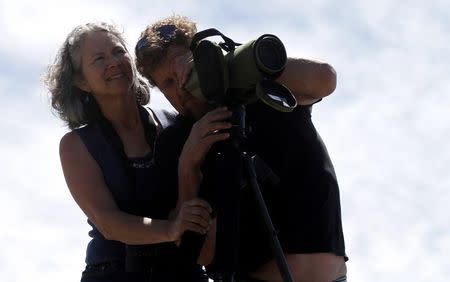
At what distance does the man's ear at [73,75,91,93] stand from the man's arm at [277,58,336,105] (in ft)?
5.24

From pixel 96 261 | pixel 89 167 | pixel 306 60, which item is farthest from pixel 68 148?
pixel 306 60

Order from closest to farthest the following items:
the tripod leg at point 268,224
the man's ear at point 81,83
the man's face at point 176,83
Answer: the tripod leg at point 268,224 → the man's face at point 176,83 → the man's ear at point 81,83

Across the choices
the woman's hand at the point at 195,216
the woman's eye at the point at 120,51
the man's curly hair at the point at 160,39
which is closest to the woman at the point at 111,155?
the woman's eye at the point at 120,51

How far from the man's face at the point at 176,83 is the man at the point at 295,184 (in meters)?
0.03

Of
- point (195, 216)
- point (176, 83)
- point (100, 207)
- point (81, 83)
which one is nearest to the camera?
point (195, 216)

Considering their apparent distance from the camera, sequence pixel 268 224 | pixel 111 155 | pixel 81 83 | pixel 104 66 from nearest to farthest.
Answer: pixel 268 224 → pixel 111 155 → pixel 104 66 → pixel 81 83

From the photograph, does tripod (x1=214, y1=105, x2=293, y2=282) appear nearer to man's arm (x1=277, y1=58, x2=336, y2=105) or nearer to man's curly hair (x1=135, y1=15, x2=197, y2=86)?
man's arm (x1=277, y1=58, x2=336, y2=105)

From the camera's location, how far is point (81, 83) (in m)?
4.73

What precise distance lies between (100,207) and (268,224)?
133 centimetres

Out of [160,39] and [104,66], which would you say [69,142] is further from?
[160,39]

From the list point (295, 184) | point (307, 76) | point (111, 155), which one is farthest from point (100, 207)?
point (307, 76)

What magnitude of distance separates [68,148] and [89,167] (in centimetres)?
18

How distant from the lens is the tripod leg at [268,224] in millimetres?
3012

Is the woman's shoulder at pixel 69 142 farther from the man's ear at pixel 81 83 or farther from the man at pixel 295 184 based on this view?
the man at pixel 295 184
